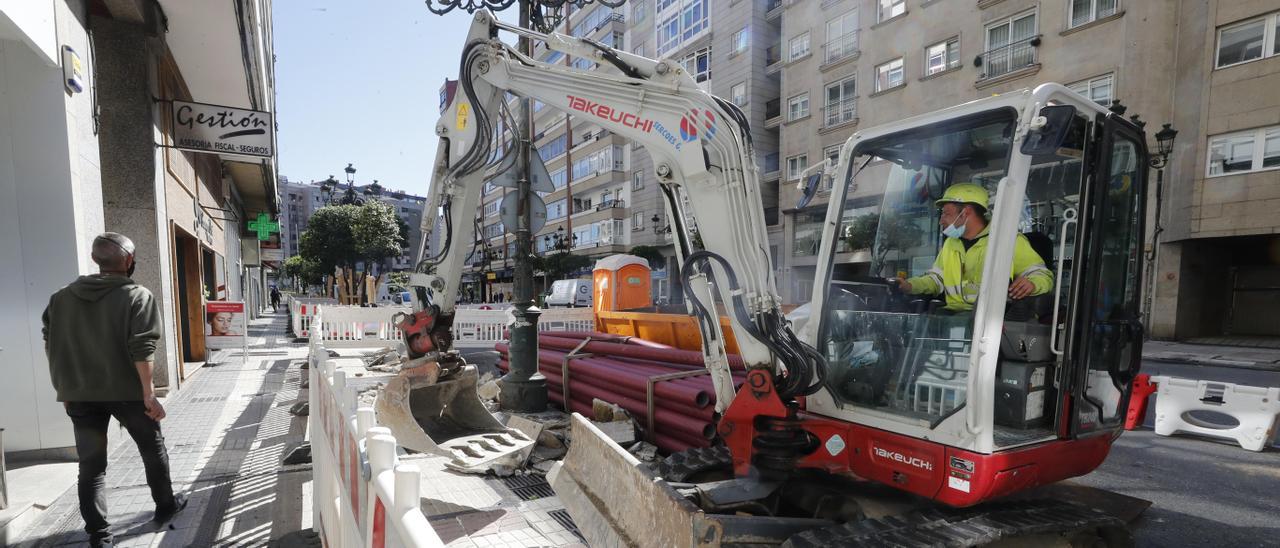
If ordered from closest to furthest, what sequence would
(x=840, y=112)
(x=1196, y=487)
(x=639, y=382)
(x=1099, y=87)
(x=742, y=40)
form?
1. (x=1196, y=487)
2. (x=639, y=382)
3. (x=1099, y=87)
4. (x=840, y=112)
5. (x=742, y=40)

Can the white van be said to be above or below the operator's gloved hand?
below

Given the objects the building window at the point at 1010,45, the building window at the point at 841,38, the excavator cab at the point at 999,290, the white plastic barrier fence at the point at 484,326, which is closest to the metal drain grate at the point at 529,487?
the excavator cab at the point at 999,290

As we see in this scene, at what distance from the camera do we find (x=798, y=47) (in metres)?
25.3

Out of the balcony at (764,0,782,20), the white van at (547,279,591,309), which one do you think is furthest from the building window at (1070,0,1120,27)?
the white van at (547,279,591,309)

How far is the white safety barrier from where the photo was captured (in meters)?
5.50

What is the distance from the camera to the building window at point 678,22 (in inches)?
1230

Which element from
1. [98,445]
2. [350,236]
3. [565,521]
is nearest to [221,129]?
[98,445]

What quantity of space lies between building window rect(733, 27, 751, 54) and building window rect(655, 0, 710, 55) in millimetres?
2382

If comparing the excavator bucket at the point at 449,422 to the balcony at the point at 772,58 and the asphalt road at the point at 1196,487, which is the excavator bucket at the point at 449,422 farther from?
the balcony at the point at 772,58

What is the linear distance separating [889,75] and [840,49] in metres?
2.89

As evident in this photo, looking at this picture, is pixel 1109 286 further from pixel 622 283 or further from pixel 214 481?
pixel 622 283

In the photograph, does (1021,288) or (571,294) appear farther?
(571,294)

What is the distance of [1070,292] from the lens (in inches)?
113

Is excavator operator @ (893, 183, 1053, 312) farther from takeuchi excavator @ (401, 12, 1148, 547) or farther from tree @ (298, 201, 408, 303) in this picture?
tree @ (298, 201, 408, 303)
